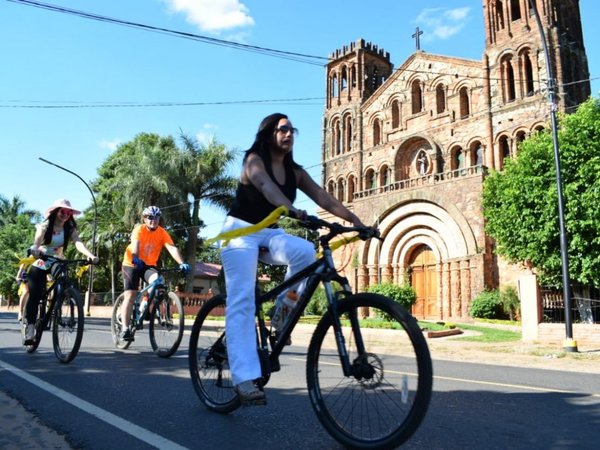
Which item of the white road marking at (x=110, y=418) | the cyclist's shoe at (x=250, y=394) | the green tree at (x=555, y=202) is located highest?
the green tree at (x=555, y=202)

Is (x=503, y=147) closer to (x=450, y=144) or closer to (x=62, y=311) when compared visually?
(x=450, y=144)

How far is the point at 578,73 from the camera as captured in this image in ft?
102

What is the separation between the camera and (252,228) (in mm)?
3215

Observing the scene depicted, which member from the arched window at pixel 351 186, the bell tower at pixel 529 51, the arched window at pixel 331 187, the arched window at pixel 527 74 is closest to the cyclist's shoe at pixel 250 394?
the bell tower at pixel 529 51

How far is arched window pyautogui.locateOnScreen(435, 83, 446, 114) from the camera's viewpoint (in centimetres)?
3366

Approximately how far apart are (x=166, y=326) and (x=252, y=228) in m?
4.40

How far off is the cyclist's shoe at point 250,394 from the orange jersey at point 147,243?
4608 mm

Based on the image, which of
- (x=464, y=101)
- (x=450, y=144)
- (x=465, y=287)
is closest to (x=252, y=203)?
(x=465, y=287)

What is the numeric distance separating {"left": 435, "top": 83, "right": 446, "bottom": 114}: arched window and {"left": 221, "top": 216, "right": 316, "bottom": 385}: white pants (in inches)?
1274

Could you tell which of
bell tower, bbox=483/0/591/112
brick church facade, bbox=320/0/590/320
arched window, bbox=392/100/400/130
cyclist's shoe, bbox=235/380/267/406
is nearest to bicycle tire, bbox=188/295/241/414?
cyclist's shoe, bbox=235/380/267/406

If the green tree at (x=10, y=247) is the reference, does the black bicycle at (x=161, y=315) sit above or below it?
below

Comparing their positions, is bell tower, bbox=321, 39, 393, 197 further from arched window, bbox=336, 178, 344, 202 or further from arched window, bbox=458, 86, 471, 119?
arched window, bbox=458, 86, 471, 119

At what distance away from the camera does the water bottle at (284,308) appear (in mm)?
3428

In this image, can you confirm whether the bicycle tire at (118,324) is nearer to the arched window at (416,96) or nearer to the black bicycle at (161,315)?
the black bicycle at (161,315)
